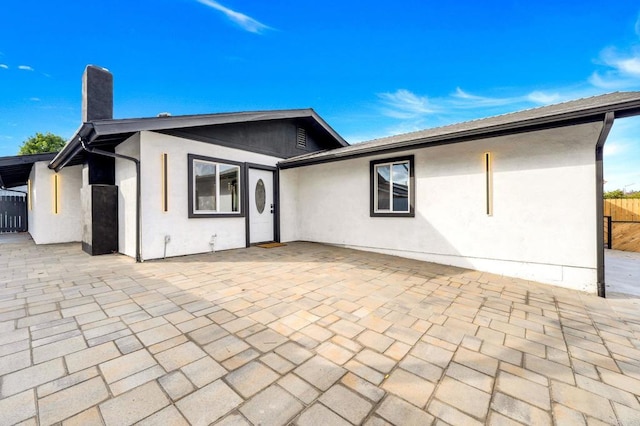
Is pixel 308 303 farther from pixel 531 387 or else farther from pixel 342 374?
pixel 531 387

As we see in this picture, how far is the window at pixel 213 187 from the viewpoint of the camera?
18.0 feet

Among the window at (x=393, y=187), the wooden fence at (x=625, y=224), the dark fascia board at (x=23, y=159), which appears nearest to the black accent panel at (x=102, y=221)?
the dark fascia board at (x=23, y=159)

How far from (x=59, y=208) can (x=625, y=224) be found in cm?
1617

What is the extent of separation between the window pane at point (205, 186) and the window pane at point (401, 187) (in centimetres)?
414

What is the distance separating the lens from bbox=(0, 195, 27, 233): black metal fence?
1071cm

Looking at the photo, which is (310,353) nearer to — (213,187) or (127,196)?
(213,187)

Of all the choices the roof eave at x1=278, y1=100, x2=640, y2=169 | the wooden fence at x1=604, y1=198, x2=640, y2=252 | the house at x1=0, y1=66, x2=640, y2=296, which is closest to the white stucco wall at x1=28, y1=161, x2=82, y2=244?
the house at x1=0, y1=66, x2=640, y2=296

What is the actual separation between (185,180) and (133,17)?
5398 millimetres

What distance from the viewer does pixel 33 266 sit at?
438 cm

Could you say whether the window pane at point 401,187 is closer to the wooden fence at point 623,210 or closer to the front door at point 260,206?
the front door at point 260,206

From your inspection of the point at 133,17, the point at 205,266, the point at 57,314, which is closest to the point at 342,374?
the point at 57,314

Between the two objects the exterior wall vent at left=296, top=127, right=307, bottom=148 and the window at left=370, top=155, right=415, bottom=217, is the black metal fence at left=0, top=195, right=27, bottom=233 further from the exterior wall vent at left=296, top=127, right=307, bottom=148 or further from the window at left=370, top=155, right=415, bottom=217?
the window at left=370, top=155, right=415, bottom=217

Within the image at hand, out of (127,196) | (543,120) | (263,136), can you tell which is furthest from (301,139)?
(543,120)

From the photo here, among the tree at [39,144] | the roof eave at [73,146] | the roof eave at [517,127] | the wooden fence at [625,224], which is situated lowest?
the wooden fence at [625,224]
